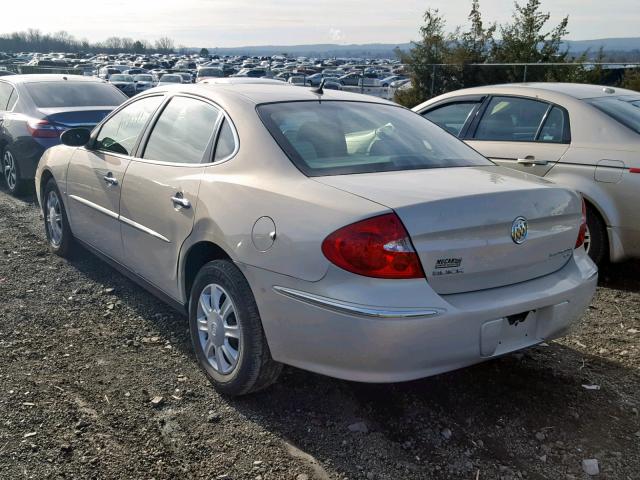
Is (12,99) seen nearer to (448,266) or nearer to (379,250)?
(379,250)

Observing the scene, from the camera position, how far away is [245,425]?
3.21 m

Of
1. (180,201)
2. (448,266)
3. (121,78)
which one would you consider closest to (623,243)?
(448,266)

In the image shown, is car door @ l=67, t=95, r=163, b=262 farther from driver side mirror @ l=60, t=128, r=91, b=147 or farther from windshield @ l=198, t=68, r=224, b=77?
windshield @ l=198, t=68, r=224, b=77

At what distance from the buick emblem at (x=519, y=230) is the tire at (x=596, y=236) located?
8.48 feet

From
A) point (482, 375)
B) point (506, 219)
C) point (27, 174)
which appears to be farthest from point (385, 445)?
point (27, 174)

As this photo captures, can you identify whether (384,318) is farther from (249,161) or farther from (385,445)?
(249,161)

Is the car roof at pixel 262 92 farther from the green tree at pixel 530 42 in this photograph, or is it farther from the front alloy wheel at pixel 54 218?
the green tree at pixel 530 42

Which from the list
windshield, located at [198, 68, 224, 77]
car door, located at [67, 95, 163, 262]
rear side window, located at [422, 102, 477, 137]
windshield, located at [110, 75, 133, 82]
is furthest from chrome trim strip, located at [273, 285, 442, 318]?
windshield, located at [198, 68, 224, 77]

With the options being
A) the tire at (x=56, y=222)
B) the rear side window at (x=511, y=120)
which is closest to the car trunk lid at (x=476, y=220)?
the rear side window at (x=511, y=120)

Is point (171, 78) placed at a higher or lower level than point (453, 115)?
lower

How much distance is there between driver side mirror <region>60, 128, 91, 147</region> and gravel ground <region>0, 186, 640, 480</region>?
141cm

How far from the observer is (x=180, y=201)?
3676 millimetres

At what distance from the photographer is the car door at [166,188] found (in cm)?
371

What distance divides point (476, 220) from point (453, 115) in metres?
3.95
